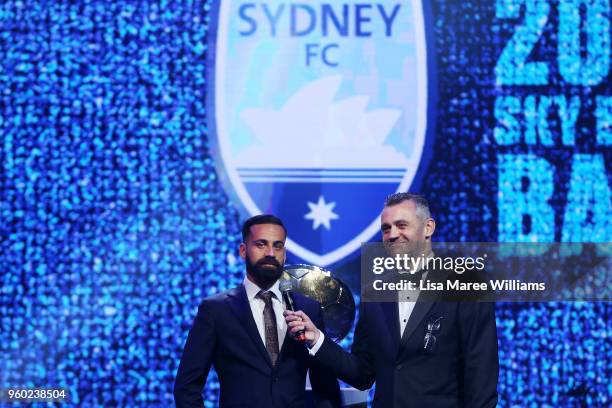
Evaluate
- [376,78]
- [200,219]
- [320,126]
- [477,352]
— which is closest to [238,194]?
[200,219]

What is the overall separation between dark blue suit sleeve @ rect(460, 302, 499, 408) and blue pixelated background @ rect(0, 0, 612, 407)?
1.51 metres

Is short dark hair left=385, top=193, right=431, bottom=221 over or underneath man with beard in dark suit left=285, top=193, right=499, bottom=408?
over

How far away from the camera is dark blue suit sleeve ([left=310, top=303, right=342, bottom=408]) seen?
2871 mm

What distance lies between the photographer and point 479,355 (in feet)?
8.64

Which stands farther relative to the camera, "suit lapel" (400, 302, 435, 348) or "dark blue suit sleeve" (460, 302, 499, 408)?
"suit lapel" (400, 302, 435, 348)

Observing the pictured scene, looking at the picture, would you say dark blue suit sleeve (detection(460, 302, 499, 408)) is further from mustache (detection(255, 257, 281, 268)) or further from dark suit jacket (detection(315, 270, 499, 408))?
mustache (detection(255, 257, 281, 268))

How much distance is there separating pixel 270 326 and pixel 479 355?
2.16 ft

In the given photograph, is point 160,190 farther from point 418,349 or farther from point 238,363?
point 418,349

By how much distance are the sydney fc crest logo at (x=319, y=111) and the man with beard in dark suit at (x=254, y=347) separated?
1.27 m

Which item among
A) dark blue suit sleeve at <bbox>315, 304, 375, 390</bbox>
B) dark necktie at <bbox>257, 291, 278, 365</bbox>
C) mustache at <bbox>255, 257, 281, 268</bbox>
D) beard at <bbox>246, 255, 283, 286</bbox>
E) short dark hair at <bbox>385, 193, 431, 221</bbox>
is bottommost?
dark blue suit sleeve at <bbox>315, 304, 375, 390</bbox>

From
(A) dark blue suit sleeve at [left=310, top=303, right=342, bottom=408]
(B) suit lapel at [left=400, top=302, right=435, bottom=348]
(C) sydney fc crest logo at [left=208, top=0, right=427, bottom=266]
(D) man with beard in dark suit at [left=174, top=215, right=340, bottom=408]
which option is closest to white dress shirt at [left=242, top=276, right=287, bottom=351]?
(D) man with beard in dark suit at [left=174, top=215, right=340, bottom=408]

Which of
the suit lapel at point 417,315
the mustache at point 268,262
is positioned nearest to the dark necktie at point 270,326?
the mustache at point 268,262

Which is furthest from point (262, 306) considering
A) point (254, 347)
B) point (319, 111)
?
point (319, 111)

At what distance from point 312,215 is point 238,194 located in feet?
1.17
